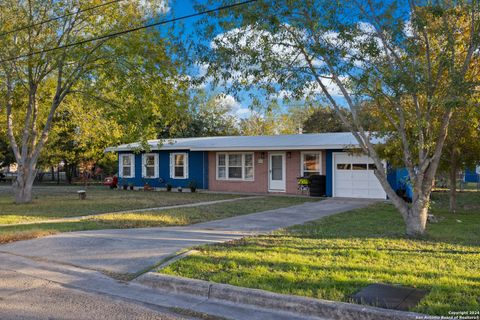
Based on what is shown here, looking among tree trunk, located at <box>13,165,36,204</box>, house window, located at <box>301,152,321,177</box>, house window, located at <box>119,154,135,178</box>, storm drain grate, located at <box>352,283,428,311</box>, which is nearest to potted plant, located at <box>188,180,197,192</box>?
house window, located at <box>119,154,135,178</box>

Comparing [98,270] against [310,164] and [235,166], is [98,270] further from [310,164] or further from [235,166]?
[235,166]

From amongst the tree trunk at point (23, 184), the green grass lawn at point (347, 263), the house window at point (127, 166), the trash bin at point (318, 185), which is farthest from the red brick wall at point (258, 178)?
the green grass lawn at point (347, 263)

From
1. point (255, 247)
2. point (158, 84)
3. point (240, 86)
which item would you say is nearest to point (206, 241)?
point (255, 247)

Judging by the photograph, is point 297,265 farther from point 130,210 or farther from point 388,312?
point 130,210

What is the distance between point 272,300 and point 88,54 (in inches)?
566

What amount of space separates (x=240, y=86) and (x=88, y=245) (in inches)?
189

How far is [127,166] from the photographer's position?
29.8m

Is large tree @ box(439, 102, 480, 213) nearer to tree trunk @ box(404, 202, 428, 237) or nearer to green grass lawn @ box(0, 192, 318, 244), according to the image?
tree trunk @ box(404, 202, 428, 237)

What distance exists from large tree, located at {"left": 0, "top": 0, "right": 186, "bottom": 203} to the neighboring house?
3674 millimetres

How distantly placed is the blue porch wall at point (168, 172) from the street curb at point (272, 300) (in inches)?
767

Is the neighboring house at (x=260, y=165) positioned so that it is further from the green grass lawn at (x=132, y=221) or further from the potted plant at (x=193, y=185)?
the green grass lawn at (x=132, y=221)

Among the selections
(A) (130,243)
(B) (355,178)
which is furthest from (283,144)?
(A) (130,243)

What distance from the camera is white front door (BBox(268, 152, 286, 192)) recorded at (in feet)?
75.7

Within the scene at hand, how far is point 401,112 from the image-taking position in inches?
380
